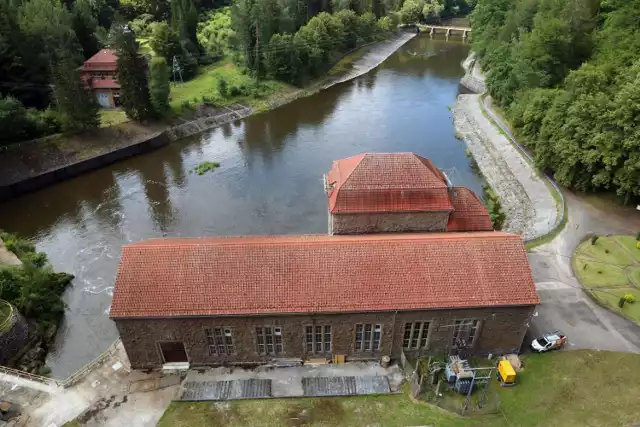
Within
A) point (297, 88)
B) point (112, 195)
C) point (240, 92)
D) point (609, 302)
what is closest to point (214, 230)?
point (112, 195)

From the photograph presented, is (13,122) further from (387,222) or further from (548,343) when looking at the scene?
(548,343)

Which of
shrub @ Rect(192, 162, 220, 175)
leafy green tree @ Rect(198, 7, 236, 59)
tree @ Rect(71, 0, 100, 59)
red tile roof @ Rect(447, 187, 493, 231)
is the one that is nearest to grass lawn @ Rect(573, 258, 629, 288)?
red tile roof @ Rect(447, 187, 493, 231)

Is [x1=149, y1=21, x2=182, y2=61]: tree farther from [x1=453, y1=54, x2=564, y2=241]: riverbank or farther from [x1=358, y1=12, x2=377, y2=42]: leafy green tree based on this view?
[x1=453, y1=54, x2=564, y2=241]: riverbank

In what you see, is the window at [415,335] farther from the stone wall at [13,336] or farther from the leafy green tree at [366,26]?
the leafy green tree at [366,26]

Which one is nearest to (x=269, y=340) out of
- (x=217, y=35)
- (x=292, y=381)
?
(x=292, y=381)

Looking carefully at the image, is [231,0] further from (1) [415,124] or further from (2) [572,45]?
(2) [572,45]

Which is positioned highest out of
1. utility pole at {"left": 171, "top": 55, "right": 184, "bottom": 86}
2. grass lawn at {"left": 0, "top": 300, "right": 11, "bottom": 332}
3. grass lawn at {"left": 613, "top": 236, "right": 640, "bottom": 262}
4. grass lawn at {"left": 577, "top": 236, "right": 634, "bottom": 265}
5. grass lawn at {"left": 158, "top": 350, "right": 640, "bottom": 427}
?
utility pole at {"left": 171, "top": 55, "right": 184, "bottom": 86}
